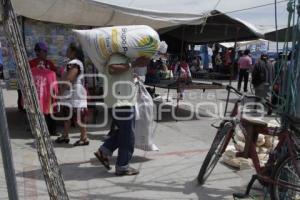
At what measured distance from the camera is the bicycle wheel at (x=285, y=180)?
445cm

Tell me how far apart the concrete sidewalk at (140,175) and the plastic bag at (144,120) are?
0.78 ft

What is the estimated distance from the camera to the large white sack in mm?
5641

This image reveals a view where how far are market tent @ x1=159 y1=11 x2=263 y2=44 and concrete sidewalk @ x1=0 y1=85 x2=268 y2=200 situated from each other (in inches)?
146

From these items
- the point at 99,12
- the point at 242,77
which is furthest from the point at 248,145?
the point at 242,77

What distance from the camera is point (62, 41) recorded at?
10078mm

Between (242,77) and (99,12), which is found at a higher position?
(99,12)

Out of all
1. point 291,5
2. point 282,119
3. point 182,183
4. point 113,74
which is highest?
point 291,5

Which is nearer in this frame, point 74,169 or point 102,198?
point 102,198

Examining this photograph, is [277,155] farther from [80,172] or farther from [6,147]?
[6,147]

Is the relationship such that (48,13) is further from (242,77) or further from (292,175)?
(242,77)

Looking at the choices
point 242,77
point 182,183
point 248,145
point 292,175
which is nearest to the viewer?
point 292,175

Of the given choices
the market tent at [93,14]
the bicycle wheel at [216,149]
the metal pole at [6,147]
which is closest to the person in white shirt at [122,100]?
the bicycle wheel at [216,149]

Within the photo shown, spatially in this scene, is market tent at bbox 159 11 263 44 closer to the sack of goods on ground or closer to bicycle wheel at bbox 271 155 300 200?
the sack of goods on ground

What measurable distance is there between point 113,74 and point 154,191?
57.3 inches
